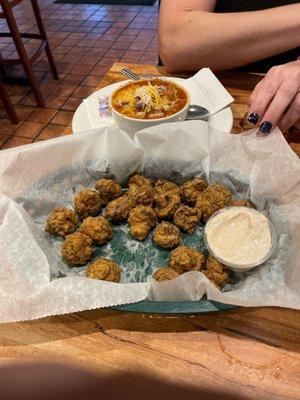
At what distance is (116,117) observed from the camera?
40.8 inches

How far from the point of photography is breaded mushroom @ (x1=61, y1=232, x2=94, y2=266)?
824mm

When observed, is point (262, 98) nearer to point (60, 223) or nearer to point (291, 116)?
point (291, 116)

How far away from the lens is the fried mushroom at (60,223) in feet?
2.89

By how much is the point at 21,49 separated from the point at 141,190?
202cm

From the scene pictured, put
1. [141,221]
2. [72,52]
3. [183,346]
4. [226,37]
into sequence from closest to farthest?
1. [183,346]
2. [141,221]
3. [226,37]
4. [72,52]

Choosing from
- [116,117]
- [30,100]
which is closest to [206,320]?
[116,117]

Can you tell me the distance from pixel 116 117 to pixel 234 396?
741mm

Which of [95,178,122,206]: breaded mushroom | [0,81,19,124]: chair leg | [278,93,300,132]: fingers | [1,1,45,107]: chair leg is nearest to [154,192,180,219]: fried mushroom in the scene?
[95,178,122,206]: breaded mushroom

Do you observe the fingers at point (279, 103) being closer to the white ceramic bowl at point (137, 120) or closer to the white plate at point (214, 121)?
the white plate at point (214, 121)

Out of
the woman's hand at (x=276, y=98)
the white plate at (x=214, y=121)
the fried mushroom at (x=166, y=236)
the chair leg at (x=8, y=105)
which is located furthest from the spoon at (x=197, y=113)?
the chair leg at (x=8, y=105)

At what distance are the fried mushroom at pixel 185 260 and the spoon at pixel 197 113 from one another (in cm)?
42

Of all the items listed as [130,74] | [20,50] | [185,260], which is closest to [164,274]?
[185,260]

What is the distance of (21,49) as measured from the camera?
2508mm

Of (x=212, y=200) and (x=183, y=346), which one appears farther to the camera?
(x=212, y=200)
